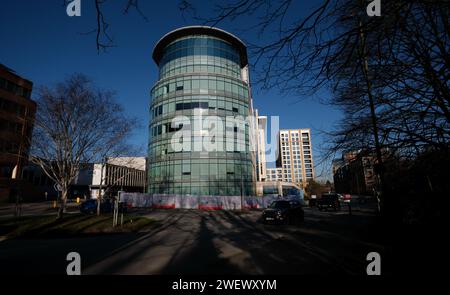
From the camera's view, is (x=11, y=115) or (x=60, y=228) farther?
(x=11, y=115)

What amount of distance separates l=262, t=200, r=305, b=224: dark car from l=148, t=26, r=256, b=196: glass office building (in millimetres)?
19961

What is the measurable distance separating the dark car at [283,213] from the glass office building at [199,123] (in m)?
20.0

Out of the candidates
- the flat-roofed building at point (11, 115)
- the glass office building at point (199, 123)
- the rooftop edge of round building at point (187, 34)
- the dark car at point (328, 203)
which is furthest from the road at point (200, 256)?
the rooftop edge of round building at point (187, 34)

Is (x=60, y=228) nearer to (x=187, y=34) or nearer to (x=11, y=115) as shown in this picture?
(x=11, y=115)

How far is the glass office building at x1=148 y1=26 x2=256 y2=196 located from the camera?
36375 mm

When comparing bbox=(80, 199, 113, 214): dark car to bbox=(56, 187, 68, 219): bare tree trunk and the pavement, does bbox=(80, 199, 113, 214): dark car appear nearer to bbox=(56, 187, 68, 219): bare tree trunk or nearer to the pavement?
the pavement

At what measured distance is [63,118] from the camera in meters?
13.8

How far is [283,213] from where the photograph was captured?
1505cm

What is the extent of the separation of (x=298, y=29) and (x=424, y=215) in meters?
7.14

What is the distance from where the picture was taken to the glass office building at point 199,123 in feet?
119

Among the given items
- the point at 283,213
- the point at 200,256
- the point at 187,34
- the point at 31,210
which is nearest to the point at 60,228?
the point at 200,256

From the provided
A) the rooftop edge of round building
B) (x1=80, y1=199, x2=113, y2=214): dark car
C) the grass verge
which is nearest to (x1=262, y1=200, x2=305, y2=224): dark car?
the grass verge

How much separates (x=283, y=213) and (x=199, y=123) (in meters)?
25.4

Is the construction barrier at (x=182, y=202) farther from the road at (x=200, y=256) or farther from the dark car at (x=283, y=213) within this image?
the road at (x=200, y=256)
